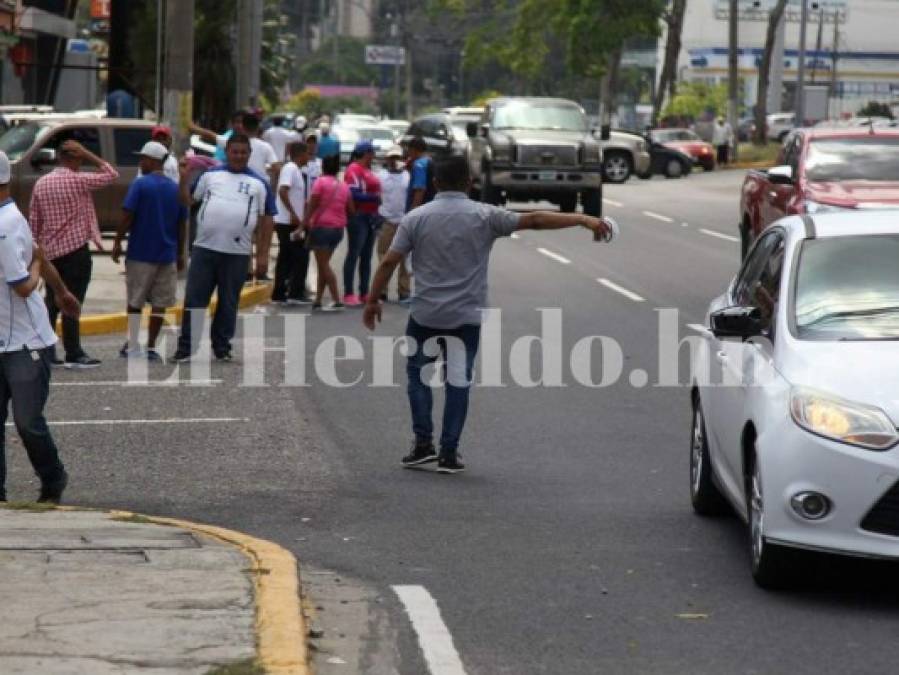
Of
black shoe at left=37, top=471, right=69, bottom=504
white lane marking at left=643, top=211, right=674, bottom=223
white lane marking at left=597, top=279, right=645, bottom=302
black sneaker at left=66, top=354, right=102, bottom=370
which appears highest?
black shoe at left=37, top=471, right=69, bottom=504

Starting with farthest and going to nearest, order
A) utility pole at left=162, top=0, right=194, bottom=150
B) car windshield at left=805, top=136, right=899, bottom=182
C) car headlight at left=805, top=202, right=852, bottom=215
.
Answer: utility pole at left=162, top=0, right=194, bottom=150
car windshield at left=805, top=136, right=899, bottom=182
car headlight at left=805, top=202, right=852, bottom=215

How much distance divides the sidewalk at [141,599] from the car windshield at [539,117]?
28.6 meters

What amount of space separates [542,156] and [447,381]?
25.0 metres

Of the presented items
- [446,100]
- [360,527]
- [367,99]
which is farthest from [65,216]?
[446,100]

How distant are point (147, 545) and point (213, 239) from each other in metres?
8.03

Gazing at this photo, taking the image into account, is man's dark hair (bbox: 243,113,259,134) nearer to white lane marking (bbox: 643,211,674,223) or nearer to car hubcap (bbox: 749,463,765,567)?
car hubcap (bbox: 749,463,765,567)

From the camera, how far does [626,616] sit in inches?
310

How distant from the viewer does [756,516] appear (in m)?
8.35

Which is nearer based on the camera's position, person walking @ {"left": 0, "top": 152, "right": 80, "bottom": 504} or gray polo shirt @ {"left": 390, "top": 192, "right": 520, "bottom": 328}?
person walking @ {"left": 0, "top": 152, "right": 80, "bottom": 504}

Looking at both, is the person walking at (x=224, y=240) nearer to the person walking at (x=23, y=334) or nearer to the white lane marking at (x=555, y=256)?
the person walking at (x=23, y=334)

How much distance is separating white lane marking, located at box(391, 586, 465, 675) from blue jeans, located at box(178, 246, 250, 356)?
28.0ft

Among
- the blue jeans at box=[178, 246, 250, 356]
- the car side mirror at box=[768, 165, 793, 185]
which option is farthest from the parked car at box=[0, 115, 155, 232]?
the car side mirror at box=[768, 165, 793, 185]

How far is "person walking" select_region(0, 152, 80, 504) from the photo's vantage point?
9.80 metres

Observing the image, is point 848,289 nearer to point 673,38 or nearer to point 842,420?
point 842,420
